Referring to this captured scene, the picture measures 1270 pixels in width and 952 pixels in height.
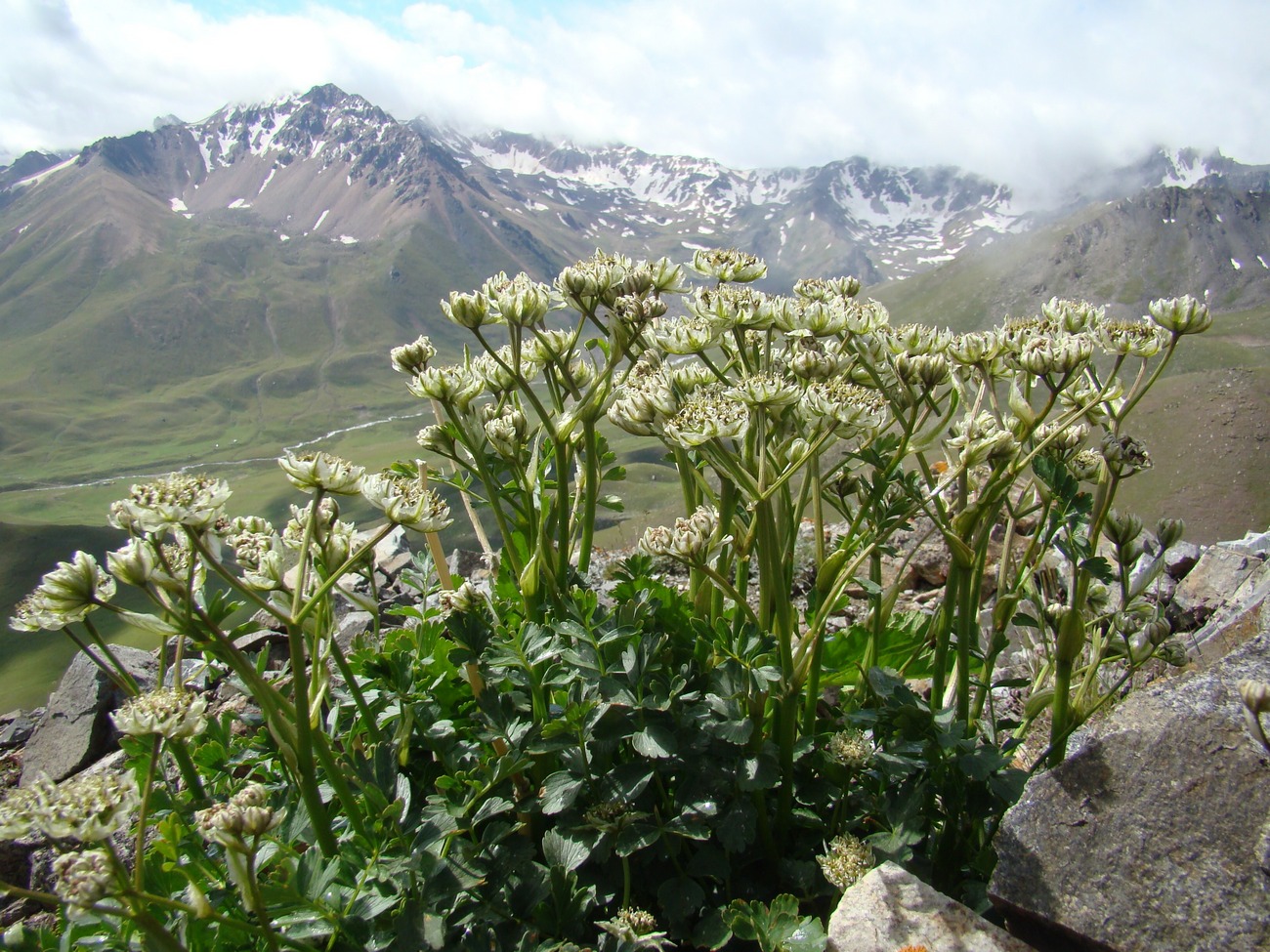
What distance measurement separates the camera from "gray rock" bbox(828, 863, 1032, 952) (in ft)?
10.1

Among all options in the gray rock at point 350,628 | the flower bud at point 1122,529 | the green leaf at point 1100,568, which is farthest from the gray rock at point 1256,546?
the gray rock at point 350,628

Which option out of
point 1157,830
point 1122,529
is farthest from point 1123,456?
point 1157,830

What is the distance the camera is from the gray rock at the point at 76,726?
6.82 m

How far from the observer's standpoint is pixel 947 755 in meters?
3.52

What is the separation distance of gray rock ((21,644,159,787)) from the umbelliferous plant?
132 inches

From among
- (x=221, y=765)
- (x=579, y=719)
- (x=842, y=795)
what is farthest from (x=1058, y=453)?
(x=221, y=765)

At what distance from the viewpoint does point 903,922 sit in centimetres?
311

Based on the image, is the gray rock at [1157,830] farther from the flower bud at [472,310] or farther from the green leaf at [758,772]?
the flower bud at [472,310]

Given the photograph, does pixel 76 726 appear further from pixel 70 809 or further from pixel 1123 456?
pixel 1123 456

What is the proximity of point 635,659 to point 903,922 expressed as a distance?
1505mm

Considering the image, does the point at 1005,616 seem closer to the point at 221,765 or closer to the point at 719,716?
the point at 719,716

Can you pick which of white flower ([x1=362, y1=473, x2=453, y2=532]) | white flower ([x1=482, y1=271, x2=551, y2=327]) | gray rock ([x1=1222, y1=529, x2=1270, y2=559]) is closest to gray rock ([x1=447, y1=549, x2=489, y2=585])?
white flower ([x1=482, y1=271, x2=551, y2=327])

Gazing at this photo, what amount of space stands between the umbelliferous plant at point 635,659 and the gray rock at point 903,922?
140 millimetres

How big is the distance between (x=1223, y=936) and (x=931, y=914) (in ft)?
3.46
